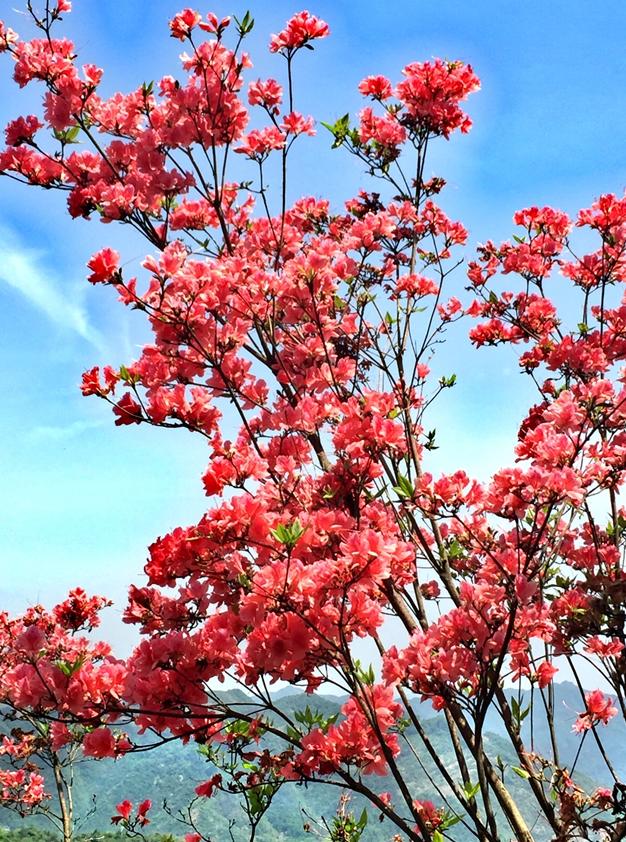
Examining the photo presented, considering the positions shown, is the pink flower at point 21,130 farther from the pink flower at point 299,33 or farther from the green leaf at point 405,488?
the green leaf at point 405,488

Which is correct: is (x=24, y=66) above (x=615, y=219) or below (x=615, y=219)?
above

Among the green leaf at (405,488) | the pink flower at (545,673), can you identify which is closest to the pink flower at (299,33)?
the green leaf at (405,488)

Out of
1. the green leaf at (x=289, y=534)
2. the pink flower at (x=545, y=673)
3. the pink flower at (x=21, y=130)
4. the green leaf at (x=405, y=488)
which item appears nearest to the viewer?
the green leaf at (x=289, y=534)

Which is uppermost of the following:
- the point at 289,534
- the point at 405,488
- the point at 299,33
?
the point at 299,33

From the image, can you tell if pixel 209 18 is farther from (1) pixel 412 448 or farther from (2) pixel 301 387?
(1) pixel 412 448

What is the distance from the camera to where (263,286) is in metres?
3.23

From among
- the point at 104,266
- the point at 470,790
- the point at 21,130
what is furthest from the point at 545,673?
the point at 21,130

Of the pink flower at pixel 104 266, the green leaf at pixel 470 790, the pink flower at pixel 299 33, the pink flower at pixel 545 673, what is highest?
the pink flower at pixel 299 33

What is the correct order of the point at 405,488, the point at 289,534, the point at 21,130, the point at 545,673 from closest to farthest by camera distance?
the point at 289,534, the point at 405,488, the point at 545,673, the point at 21,130

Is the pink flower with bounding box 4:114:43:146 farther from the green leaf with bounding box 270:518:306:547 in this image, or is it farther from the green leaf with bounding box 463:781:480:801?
the green leaf with bounding box 463:781:480:801

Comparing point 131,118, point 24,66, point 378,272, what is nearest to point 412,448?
point 378,272

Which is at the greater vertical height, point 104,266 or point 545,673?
point 104,266

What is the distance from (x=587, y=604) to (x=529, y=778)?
96 cm

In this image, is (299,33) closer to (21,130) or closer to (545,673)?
(21,130)
